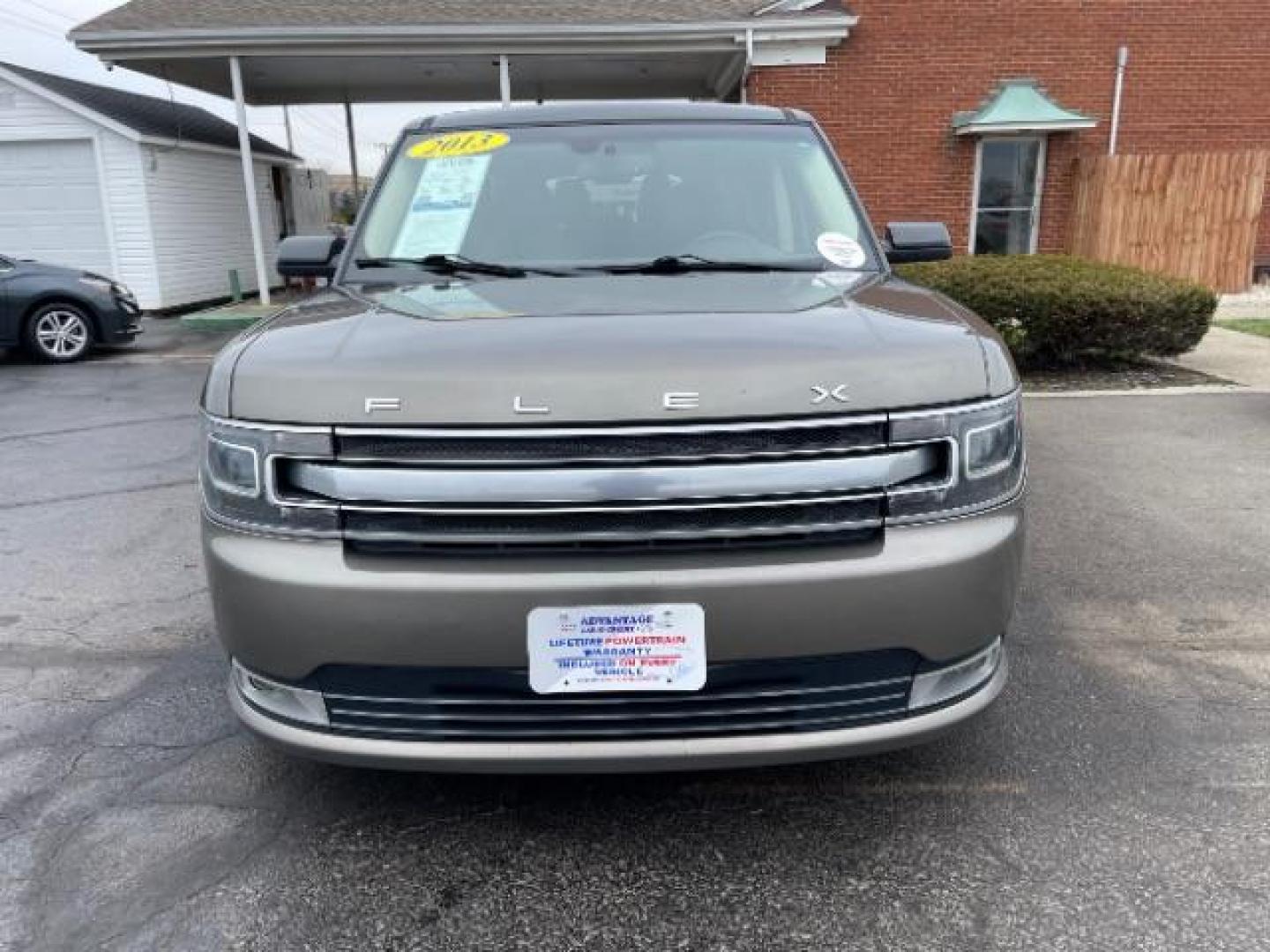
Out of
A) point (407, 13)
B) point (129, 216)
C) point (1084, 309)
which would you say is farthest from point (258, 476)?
point (129, 216)

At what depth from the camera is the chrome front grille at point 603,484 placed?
2053mm

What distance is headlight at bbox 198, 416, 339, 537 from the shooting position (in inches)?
83.3

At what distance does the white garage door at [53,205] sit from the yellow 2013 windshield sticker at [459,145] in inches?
534

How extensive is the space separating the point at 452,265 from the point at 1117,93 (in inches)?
522

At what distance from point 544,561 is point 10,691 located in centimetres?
241

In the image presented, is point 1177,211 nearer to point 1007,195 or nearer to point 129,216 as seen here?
point 1007,195

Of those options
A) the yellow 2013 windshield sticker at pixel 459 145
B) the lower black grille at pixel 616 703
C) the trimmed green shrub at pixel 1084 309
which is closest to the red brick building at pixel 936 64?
the trimmed green shrub at pixel 1084 309

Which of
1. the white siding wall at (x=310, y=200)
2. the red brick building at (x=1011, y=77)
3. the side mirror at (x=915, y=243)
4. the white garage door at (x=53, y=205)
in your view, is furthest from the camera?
the white siding wall at (x=310, y=200)

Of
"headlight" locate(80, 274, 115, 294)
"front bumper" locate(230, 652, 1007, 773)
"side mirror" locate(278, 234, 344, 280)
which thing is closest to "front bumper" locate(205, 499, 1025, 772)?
"front bumper" locate(230, 652, 1007, 773)

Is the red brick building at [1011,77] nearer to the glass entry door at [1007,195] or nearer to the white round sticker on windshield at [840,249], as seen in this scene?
the glass entry door at [1007,195]

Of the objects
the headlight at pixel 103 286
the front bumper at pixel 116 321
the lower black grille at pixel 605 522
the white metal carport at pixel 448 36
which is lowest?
the front bumper at pixel 116 321

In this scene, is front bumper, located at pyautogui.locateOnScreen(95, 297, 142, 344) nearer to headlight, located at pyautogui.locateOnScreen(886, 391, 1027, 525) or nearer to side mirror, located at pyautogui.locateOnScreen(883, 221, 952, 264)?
side mirror, located at pyautogui.locateOnScreen(883, 221, 952, 264)

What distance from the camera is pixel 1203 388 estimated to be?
318 inches

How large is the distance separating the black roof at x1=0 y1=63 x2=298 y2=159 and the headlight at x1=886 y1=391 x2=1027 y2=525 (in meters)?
15.6
